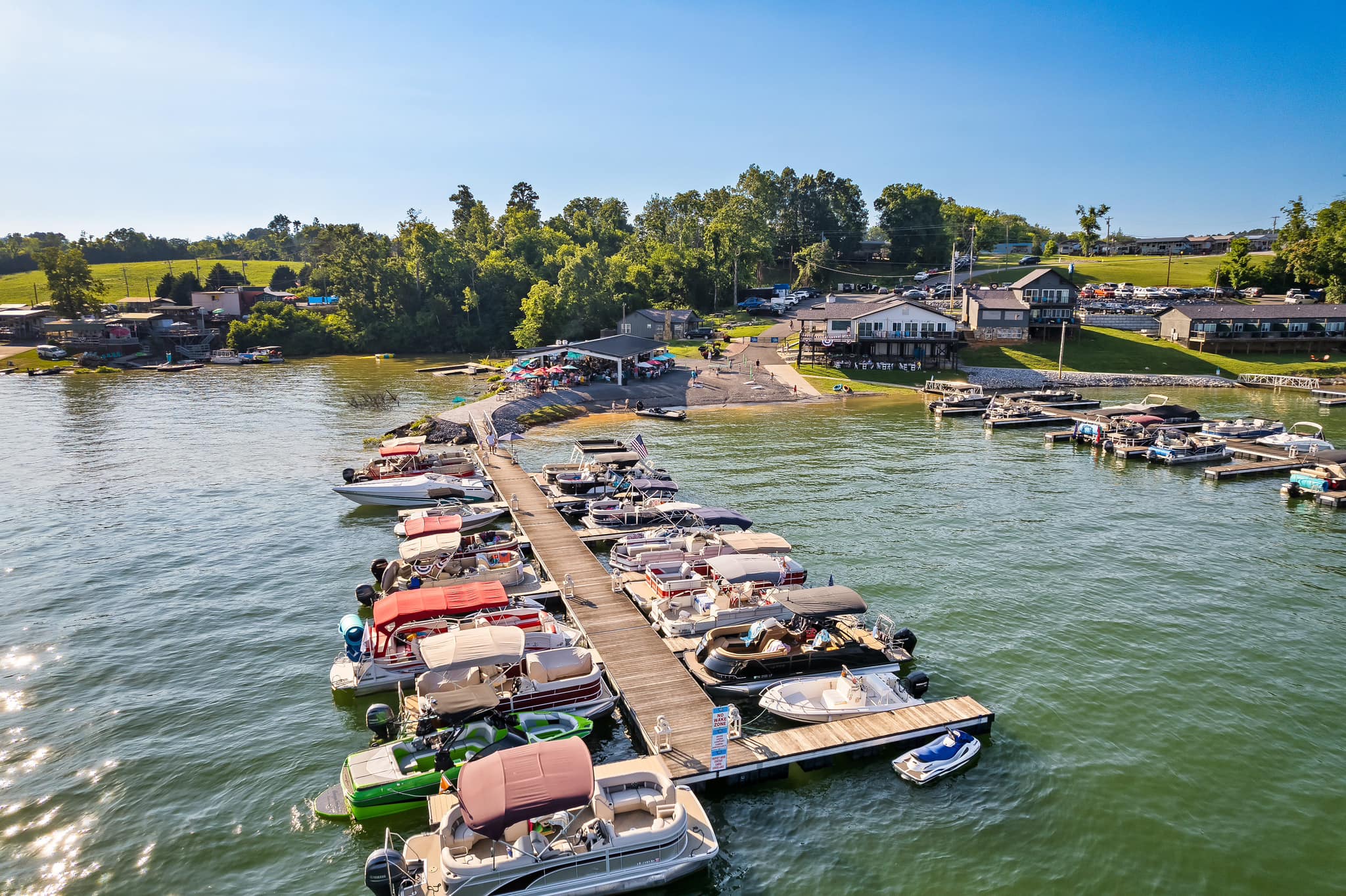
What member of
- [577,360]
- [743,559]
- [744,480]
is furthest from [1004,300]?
[743,559]

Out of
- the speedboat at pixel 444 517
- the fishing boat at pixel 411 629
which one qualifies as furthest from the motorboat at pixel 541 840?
the speedboat at pixel 444 517

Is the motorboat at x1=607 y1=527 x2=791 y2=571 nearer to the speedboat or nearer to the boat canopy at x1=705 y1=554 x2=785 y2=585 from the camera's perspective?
the boat canopy at x1=705 y1=554 x2=785 y2=585

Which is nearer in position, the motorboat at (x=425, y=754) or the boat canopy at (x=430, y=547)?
the motorboat at (x=425, y=754)

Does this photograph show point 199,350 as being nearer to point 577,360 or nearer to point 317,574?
point 577,360

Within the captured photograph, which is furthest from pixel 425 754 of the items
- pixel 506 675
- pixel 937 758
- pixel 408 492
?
pixel 408 492

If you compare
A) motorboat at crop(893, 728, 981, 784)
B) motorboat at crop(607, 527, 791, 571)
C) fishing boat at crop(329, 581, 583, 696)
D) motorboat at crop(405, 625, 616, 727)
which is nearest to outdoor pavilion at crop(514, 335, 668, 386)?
motorboat at crop(607, 527, 791, 571)

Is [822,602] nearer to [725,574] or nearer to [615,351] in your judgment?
[725,574]

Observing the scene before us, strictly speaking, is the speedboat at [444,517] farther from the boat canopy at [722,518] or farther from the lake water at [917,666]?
the boat canopy at [722,518]
